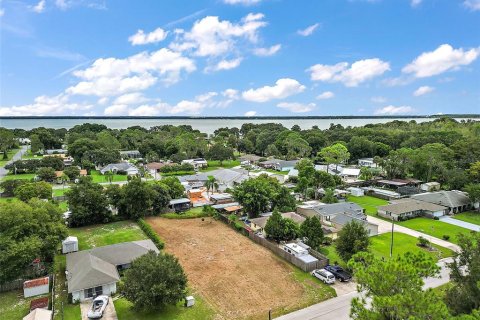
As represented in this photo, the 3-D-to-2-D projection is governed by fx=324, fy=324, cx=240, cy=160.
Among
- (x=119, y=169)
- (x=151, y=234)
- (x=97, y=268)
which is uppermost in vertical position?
(x=97, y=268)

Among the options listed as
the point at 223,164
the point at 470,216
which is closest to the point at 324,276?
the point at 470,216

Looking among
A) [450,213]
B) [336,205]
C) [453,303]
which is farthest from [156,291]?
[450,213]

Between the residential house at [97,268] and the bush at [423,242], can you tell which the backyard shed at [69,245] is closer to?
the residential house at [97,268]

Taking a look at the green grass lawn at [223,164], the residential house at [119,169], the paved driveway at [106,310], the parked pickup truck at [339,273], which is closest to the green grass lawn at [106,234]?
the paved driveway at [106,310]

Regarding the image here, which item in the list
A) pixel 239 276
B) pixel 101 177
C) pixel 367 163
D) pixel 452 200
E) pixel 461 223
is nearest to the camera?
pixel 239 276

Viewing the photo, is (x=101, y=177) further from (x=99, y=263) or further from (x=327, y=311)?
(x=327, y=311)

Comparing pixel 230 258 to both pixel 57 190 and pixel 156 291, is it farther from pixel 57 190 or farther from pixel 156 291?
pixel 57 190
